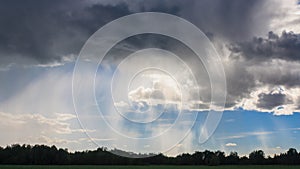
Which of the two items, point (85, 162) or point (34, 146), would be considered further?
point (34, 146)

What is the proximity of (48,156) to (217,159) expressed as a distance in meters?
39.7

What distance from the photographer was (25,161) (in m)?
86.5

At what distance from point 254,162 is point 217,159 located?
8.67 m

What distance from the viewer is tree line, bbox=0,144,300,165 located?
8538 centimetres

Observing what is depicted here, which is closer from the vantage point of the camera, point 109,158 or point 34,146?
point 109,158

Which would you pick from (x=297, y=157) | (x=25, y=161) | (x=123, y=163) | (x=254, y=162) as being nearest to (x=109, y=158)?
(x=123, y=163)

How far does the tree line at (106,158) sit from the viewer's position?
8538 cm

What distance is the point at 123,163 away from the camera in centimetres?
8362

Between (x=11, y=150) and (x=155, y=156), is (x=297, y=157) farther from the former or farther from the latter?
(x=11, y=150)

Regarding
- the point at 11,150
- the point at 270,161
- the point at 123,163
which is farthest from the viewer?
the point at 270,161

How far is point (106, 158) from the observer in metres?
85.8

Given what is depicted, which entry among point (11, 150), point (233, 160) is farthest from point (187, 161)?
point (11, 150)

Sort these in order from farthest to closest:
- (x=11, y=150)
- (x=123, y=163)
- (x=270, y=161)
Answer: (x=270, y=161)
(x=11, y=150)
(x=123, y=163)

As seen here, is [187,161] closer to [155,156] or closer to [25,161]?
[155,156]
